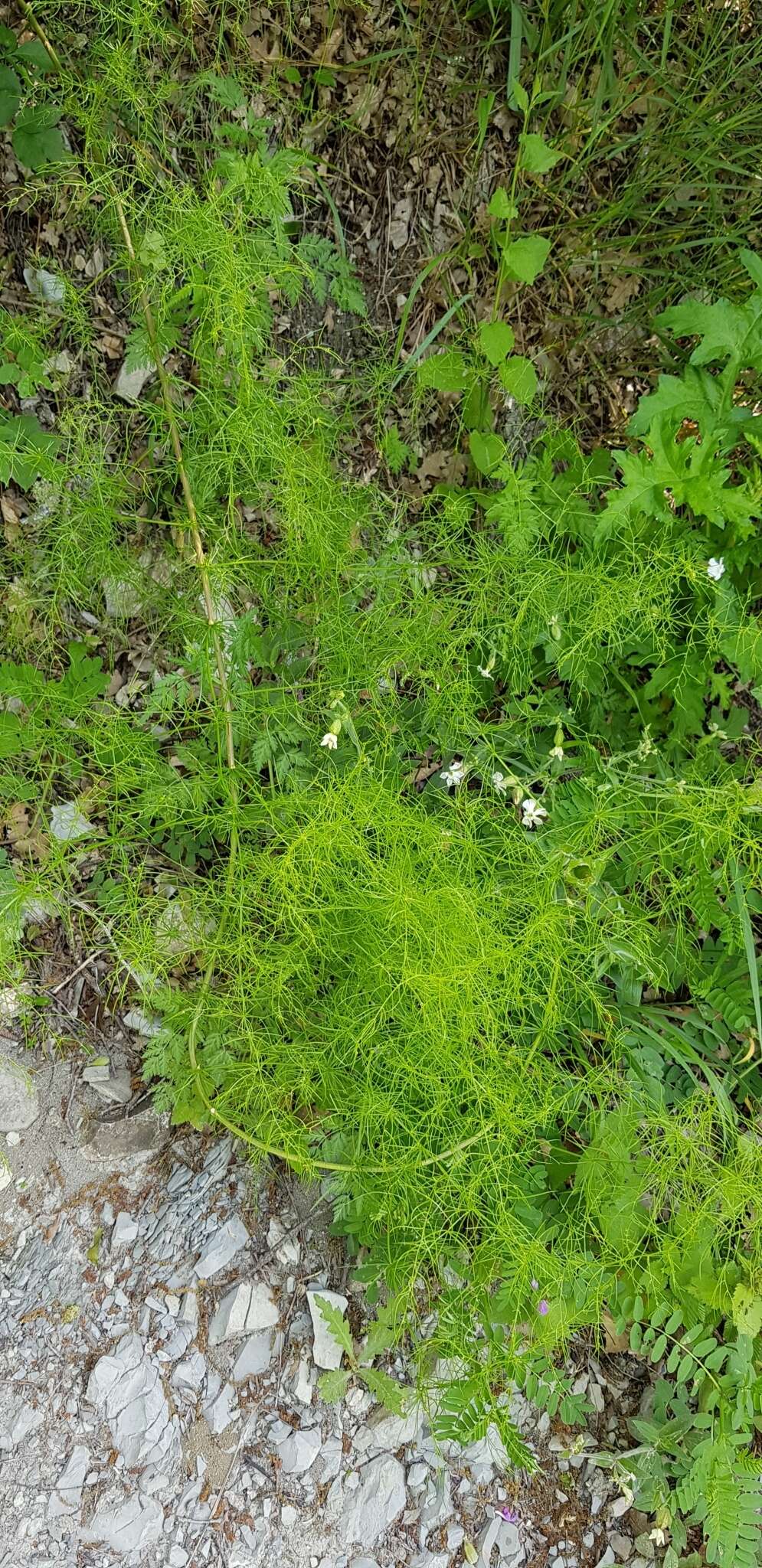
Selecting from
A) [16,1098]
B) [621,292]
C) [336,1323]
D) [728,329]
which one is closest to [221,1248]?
[336,1323]

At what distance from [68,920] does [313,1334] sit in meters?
1.14

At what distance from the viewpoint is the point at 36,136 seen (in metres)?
2.14

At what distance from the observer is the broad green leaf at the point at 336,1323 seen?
2.07m

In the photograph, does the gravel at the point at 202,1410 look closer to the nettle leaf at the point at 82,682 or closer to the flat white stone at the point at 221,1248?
the flat white stone at the point at 221,1248

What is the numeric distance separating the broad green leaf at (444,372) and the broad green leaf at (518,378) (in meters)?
0.12

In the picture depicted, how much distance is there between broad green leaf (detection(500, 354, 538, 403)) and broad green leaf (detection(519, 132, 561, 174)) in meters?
0.44

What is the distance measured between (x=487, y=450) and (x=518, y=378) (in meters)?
0.19

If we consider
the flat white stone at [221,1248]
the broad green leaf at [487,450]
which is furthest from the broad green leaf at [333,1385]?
the broad green leaf at [487,450]

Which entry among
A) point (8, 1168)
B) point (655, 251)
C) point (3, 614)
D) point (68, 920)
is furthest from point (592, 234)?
point (8, 1168)

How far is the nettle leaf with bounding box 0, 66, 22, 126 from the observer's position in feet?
6.98

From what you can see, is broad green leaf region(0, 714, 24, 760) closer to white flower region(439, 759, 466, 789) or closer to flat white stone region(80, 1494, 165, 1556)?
white flower region(439, 759, 466, 789)

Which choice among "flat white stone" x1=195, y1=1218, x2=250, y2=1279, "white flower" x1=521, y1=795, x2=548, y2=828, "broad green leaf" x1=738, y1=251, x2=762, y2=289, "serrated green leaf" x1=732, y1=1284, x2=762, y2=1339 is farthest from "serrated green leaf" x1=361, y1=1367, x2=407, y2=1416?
"broad green leaf" x1=738, y1=251, x2=762, y2=289

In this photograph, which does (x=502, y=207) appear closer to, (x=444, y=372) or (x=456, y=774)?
(x=444, y=372)

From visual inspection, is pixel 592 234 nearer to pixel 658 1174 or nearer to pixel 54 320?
pixel 54 320
